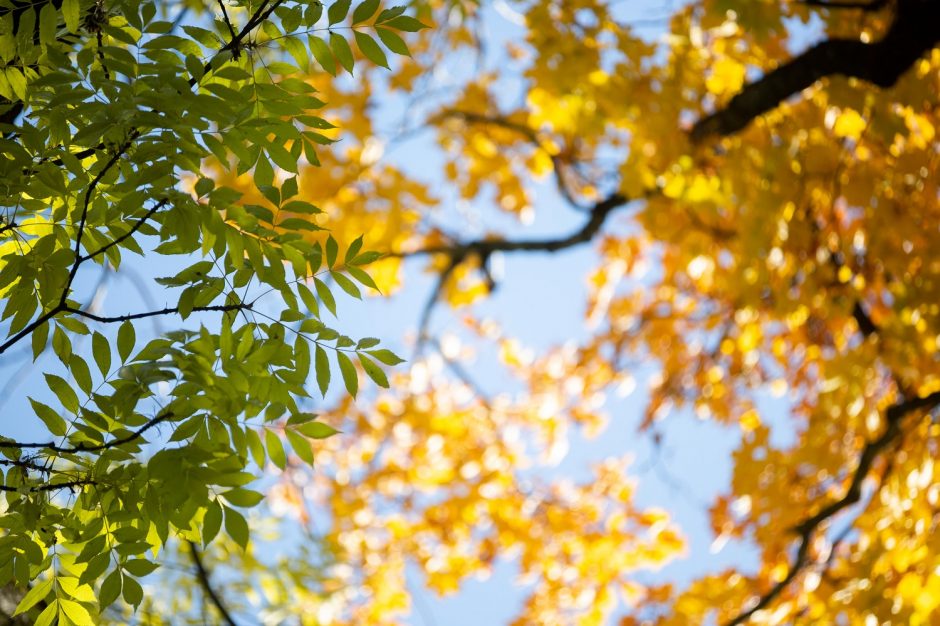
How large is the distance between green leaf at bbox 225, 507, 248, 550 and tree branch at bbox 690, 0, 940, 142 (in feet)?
9.76

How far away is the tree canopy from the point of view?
1.46 metres

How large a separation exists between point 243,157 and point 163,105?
0.62 feet

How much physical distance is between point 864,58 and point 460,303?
468 cm

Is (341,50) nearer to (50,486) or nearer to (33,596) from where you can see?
(50,486)

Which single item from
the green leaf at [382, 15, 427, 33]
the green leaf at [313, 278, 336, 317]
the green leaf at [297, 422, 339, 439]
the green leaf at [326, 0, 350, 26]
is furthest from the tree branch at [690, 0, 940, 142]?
the green leaf at [297, 422, 339, 439]

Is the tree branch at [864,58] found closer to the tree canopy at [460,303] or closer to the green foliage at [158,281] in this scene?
the tree canopy at [460,303]

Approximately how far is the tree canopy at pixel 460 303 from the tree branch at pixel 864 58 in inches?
0.5

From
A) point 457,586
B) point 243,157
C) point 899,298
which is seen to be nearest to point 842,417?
point 899,298

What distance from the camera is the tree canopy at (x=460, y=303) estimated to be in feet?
4.79

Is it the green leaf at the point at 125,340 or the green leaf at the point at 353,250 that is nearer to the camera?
the green leaf at the point at 125,340

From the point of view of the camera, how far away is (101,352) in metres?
1.51

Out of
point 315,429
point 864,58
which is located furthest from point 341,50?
point 864,58

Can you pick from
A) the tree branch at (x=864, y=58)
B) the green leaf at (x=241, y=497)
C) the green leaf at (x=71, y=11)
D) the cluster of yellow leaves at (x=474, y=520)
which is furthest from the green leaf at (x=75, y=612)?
the cluster of yellow leaves at (x=474, y=520)

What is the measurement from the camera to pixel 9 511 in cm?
147
